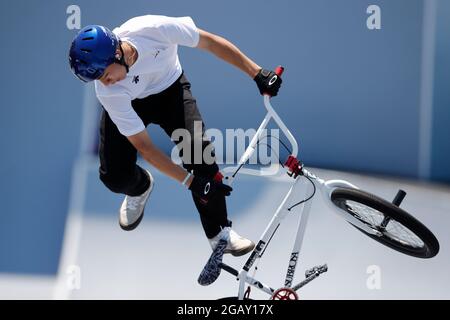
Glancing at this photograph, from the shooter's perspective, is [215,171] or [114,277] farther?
[114,277]

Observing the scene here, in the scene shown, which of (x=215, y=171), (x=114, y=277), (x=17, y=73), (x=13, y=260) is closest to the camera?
(x=215, y=171)

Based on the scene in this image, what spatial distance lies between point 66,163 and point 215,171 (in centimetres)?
181

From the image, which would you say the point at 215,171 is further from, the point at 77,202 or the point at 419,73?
the point at 419,73

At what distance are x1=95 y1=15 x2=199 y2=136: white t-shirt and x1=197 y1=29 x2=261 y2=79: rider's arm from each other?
0.06 metres

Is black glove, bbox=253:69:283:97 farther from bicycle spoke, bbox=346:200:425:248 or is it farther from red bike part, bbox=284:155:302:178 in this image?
bicycle spoke, bbox=346:200:425:248

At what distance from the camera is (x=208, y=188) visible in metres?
3.40

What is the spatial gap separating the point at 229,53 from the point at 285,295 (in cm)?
119

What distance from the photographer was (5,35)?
5.30 metres

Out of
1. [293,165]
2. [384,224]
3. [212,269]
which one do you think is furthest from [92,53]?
[384,224]

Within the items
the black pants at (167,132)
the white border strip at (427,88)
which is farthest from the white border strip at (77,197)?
the white border strip at (427,88)

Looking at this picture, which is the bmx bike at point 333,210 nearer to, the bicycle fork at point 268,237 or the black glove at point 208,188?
the bicycle fork at point 268,237

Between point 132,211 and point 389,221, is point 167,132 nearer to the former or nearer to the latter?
point 132,211

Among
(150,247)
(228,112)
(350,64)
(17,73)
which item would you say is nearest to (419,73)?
(350,64)

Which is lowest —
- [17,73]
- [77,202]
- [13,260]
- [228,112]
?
[13,260]
